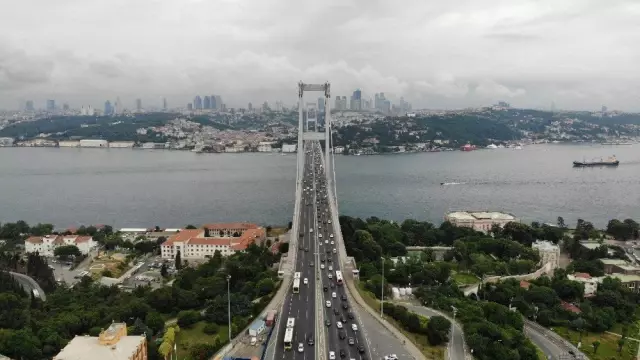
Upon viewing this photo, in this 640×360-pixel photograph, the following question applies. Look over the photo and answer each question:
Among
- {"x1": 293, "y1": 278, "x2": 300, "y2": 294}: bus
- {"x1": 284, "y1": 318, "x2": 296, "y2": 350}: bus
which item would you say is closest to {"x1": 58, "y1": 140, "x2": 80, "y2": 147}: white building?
{"x1": 293, "y1": 278, "x2": 300, "y2": 294}: bus

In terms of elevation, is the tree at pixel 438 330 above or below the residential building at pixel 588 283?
above

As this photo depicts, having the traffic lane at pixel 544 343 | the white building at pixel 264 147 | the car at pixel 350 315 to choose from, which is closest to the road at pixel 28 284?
the car at pixel 350 315

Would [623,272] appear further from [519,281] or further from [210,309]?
[210,309]

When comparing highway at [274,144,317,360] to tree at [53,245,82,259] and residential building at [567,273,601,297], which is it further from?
tree at [53,245,82,259]

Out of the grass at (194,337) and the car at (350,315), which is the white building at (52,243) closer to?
the grass at (194,337)

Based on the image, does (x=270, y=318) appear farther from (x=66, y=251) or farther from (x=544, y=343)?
(x=66, y=251)

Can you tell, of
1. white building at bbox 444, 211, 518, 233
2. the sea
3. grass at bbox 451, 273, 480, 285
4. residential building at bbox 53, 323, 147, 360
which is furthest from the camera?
the sea
